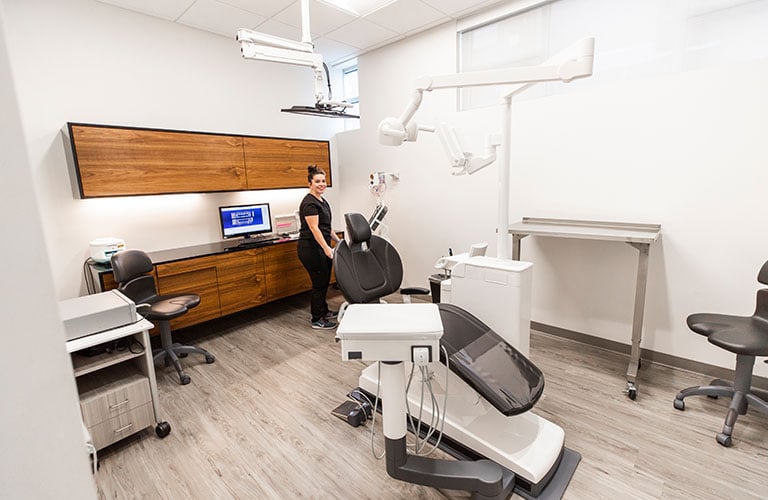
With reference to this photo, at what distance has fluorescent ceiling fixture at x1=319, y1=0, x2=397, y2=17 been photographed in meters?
3.26

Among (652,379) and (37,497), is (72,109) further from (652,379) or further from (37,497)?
(652,379)

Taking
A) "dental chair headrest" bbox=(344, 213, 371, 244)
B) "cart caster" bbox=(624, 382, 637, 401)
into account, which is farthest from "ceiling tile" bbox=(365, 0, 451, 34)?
"cart caster" bbox=(624, 382, 637, 401)

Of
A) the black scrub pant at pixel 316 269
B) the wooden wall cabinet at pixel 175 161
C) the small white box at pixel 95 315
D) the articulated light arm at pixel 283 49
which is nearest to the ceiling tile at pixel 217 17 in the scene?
the wooden wall cabinet at pixel 175 161

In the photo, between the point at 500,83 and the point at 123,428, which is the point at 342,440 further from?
the point at 500,83

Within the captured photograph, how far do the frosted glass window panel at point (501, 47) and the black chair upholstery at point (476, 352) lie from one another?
1.90 meters

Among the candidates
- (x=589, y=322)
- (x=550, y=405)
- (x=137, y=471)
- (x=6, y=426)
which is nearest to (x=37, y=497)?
(x=6, y=426)

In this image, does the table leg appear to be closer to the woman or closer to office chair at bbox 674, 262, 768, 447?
office chair at bbox 674, 262, 768, 447

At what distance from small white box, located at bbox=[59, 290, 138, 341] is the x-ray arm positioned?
205 centimetres

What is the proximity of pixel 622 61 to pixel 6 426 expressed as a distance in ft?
11.9

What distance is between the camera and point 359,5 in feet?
11.0

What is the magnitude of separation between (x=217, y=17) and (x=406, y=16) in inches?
69.9

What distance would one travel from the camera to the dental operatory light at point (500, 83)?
1.53m

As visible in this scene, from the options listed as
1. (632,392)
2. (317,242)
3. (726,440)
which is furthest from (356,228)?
(726,440)

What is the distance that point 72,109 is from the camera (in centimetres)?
296
